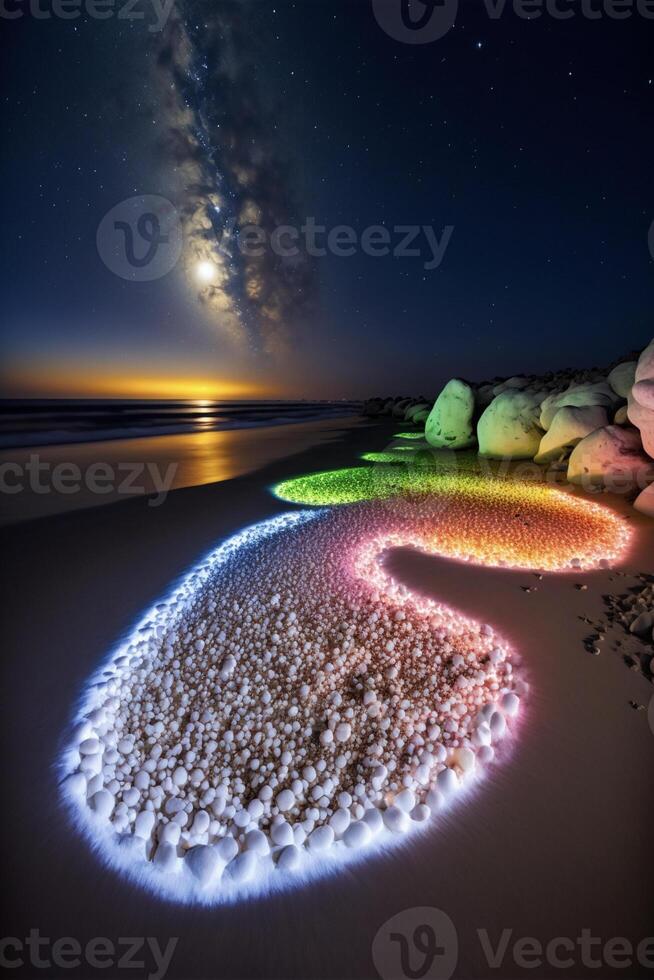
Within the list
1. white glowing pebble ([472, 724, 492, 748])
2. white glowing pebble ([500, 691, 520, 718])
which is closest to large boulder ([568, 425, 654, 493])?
white glowing pebble ([500, 691, 520, 718])

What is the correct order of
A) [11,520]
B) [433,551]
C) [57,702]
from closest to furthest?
[57,702], [433,551], [11,520]

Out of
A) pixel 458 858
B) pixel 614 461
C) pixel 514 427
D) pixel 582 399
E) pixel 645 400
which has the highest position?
pixel 582 399

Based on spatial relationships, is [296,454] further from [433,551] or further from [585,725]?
[585,725]

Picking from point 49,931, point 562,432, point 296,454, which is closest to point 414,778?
point 49,931

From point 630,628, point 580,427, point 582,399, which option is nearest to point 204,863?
point 630,628

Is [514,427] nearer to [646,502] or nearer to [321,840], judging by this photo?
[646,502]

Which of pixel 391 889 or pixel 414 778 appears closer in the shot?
pixel 391 889

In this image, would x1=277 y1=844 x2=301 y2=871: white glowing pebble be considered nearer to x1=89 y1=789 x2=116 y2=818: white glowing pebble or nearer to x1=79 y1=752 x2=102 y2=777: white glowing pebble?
x1=89 y1=789 x2=116 y2=818: white glowing pebble

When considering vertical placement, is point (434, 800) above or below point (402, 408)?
below
